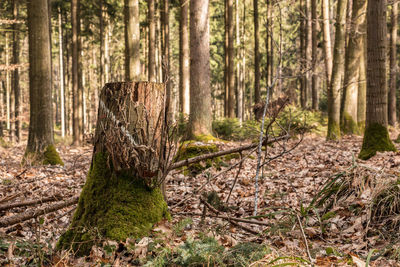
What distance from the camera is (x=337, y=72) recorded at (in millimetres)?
11430

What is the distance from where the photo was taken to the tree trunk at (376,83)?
6.86 m

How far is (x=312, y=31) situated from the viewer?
1883cm

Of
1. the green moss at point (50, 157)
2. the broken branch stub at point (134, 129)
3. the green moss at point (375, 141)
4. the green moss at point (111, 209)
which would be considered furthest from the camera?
the green moss at point (50, 157)

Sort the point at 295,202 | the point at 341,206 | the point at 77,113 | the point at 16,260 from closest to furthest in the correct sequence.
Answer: the point at 16,260, the point at 341,206, the point at 295,202, the point at 77,113

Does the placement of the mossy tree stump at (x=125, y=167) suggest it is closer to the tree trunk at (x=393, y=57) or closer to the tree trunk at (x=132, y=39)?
the tree trunk at (x=132, y=39)

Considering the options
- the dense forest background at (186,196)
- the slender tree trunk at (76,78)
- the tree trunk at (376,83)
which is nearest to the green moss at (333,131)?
the dense forest background at (186,196)

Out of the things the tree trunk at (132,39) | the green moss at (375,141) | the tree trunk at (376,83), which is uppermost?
the tree trunk at (132,39)

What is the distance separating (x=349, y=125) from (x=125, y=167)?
11091 millimetres

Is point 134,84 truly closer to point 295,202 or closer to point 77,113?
point 295,202

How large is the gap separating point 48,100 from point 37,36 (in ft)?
5.38

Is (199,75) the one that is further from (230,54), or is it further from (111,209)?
(230,54)

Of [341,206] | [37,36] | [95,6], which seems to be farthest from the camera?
[95,6]

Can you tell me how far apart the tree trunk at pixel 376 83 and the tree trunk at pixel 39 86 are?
24.0ft

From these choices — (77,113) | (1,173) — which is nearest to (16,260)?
(1,173)
